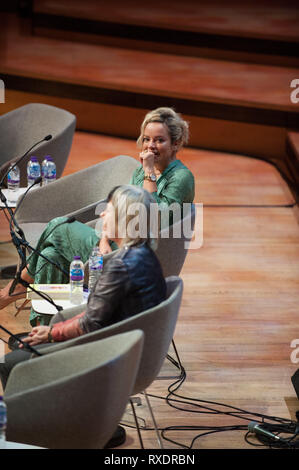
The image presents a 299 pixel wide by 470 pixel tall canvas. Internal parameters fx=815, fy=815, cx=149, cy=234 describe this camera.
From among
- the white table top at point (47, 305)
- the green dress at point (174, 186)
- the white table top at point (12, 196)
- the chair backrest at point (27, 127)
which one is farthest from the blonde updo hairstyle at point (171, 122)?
the chair backrest at point (27, 127)

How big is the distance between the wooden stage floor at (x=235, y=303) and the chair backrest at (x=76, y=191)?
54 centimetres

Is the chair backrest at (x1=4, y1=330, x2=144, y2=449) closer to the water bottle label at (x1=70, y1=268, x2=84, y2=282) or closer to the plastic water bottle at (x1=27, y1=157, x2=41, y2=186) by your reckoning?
the water bottle label at (x1=70, y1=268, x2=84, y2=282)

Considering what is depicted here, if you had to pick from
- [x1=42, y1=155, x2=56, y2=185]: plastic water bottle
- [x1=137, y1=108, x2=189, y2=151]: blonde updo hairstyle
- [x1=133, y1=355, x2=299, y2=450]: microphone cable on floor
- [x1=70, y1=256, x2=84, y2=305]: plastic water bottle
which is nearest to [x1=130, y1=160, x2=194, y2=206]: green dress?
[x1=137, y1=108, x2=189, y2=151]: blonde updo hairstyle

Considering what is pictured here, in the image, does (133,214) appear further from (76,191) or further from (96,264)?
(76,191)

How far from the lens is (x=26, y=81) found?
25.8ft

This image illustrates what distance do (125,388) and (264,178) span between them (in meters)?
4.55

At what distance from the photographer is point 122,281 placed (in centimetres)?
265

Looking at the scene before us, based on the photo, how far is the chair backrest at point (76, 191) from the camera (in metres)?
4.36

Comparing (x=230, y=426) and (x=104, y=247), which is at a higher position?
(x=104, y=247)

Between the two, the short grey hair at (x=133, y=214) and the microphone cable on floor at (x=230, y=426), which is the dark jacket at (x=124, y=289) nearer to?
the short grey hair at (x=133, y=214)

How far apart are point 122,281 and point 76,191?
1857 millimetres

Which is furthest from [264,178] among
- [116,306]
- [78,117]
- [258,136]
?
[116,306]

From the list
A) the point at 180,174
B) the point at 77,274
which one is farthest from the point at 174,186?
the point at 77,274

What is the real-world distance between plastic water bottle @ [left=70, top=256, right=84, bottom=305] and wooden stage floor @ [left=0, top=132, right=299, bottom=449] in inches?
23.1
